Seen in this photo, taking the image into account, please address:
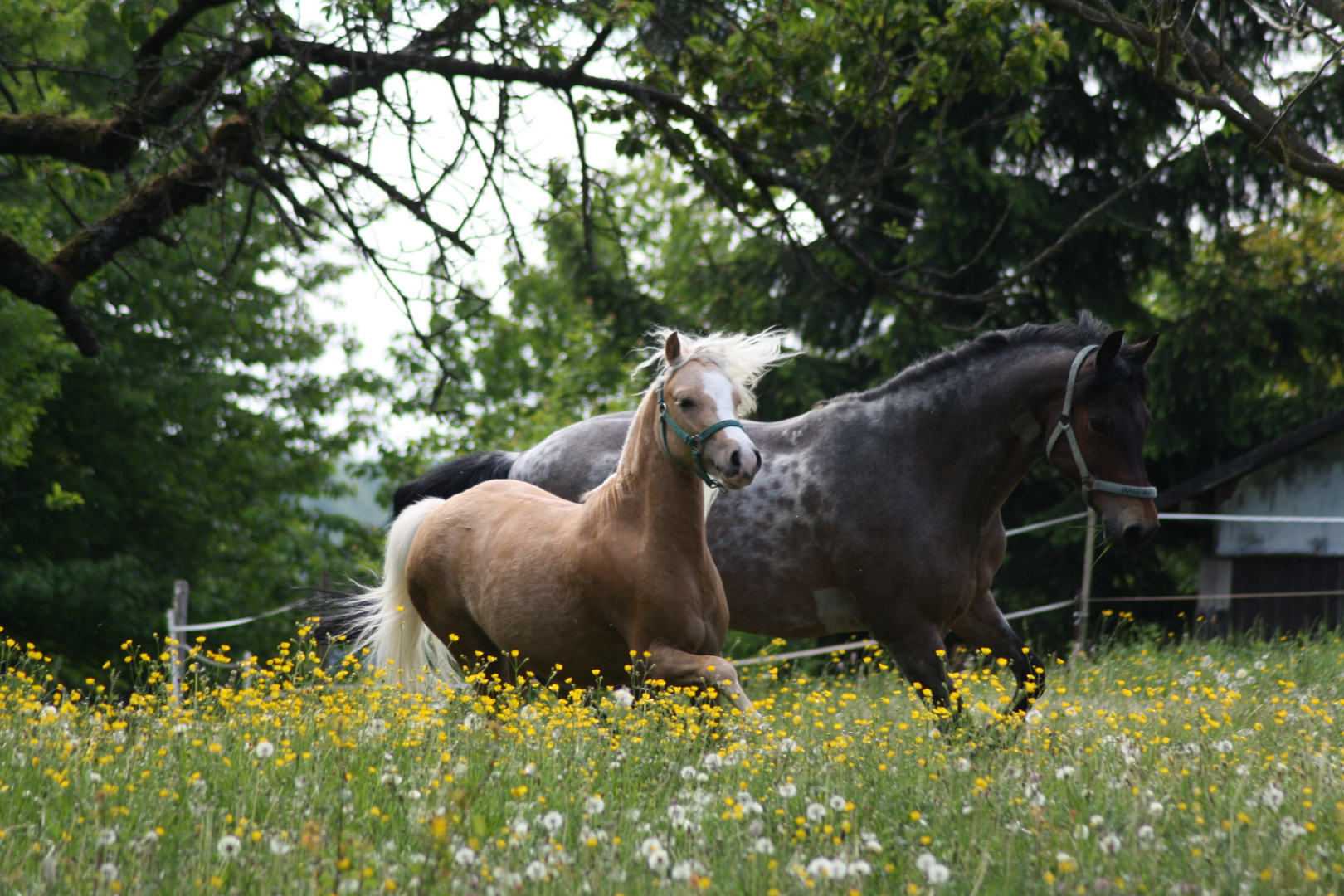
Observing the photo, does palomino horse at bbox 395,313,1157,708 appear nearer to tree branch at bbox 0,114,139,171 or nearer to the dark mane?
the dark mane

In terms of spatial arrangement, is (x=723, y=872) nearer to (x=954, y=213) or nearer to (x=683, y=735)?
(x=683, y=735)

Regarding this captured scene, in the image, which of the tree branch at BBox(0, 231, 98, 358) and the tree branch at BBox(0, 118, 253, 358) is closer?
the tree branch at BBox(0, 231, 98, 358)

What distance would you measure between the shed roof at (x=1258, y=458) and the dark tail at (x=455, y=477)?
28.5ft

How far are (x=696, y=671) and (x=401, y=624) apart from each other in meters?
2.51

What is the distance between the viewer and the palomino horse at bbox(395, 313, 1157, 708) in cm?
526

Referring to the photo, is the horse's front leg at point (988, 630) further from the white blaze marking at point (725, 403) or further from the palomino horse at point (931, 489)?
the white blaze marking at point (725, 403)

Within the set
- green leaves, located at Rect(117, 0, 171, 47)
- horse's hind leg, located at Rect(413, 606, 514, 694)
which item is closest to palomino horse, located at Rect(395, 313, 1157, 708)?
horse's hind leg, located at Rect(413, 606, 514, 694)

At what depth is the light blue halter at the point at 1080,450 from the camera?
17.0 ft

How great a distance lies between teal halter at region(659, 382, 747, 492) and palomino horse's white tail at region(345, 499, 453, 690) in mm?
2121

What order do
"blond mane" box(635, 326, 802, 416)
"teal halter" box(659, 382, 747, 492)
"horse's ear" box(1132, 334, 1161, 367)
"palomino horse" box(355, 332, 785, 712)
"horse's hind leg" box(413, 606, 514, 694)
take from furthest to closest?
"horse's hind leg" box(413, 606, 514, 694) → "horse's ear" box(1132, 334, 1161, 367) → "blond mane" box(635, 326, 802, 416) → "palomino horse" box(355, 332, 785, 712) → "teal halter" box(659, 382, 747, 492)

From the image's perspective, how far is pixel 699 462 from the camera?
4672 millimetres

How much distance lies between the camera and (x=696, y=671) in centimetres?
449

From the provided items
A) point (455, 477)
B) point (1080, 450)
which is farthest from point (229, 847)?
point (455, 477)

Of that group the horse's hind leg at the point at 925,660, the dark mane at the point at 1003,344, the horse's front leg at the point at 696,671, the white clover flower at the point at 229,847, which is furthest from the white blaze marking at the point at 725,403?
the white clover flower at the point at 229,847
